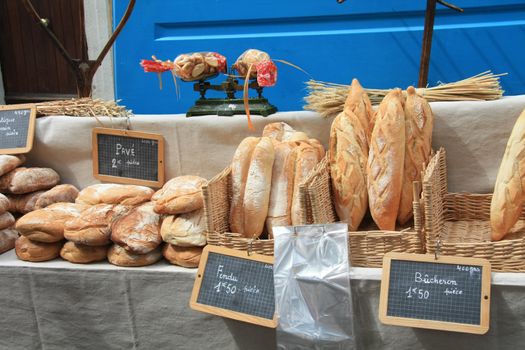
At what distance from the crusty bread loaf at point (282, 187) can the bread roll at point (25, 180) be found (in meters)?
0.89

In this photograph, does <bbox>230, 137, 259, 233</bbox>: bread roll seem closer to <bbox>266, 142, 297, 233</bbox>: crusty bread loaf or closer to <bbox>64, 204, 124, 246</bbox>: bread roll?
<bbox>266, 142, 297, 233</bbox>: crusty bread loaf

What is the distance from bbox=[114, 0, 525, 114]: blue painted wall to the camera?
2619mm

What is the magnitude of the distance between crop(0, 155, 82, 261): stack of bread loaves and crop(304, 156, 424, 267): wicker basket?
0.80 meters

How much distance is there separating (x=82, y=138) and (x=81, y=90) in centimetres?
31

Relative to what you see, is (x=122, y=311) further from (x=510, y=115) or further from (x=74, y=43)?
(x=74, y=43)

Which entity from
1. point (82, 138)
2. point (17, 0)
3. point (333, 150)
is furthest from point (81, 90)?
point (17, 0)

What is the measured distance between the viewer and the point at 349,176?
4.87ft

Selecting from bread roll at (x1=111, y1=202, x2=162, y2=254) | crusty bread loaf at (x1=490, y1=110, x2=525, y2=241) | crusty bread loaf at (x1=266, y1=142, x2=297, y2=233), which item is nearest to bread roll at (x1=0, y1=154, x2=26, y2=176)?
bread roll at (x1=111, y1=202, x2=162, y2=254)

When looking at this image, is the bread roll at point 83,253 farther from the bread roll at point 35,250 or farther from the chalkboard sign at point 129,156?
the chalkboard sign at point 129,156

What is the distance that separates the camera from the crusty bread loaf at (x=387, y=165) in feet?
4.70

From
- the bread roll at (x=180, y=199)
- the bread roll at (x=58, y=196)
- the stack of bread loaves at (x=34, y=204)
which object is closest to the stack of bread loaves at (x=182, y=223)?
the bread roll at (x=180, y=199)

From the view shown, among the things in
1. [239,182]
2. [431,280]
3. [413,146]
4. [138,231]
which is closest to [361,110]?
[413,146]

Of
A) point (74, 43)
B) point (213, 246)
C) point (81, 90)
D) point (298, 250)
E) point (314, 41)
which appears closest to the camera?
point (298, 250)

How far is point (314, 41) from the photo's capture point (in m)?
2.86
